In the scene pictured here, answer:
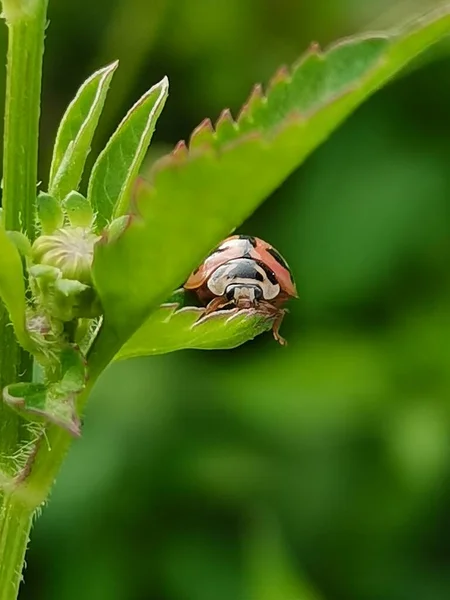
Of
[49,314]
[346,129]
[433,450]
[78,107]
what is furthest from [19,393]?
[346,129]

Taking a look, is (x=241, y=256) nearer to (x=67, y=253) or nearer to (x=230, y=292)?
(x=230, y=292)

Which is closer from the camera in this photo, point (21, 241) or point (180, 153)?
point (180, 153)

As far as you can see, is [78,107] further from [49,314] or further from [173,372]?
[173,372]

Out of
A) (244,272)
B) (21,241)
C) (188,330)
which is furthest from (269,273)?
(21,241)

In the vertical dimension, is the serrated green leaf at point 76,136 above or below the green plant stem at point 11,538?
above

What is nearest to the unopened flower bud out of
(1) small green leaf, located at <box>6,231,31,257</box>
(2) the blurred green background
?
(1) small green leaf, located at <box>6,231,31,257</box>

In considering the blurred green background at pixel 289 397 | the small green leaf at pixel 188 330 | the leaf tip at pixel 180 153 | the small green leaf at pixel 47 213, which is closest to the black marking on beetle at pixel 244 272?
the small green leaf at pixel 188 330

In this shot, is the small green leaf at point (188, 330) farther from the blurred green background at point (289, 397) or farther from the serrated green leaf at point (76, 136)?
the blurred green background at point (289, 397)
